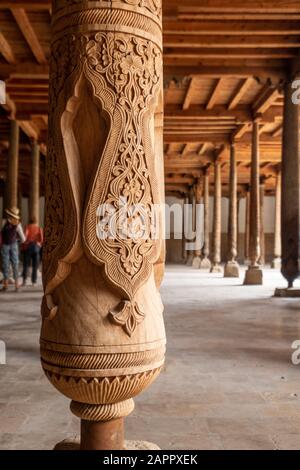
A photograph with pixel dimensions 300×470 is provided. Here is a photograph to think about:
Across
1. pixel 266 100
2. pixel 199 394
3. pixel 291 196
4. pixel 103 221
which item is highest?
pixel 266 100

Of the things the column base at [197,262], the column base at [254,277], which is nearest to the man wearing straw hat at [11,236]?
the column base at [254,277]

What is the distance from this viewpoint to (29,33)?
1062cm

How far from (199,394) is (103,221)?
7.17 feet

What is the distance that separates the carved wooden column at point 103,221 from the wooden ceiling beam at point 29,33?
8222mm

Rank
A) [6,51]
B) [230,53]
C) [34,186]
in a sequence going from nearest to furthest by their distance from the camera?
[230,53] → [6,51] → [34,186]

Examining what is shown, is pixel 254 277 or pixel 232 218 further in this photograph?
pixel 232 218

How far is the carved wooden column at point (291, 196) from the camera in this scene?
11625 millimetres

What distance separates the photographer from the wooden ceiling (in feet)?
31.6

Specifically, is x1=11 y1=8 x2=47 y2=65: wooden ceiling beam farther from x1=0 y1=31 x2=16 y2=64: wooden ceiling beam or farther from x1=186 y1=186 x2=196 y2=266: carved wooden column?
x1=186 y1=186 x2=196 y2=266: carved wooden column

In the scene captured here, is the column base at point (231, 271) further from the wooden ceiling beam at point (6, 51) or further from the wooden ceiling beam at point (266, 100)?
the wooden ceiling beam at point (6, 51)

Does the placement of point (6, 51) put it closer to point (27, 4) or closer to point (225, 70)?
point (27, 4)

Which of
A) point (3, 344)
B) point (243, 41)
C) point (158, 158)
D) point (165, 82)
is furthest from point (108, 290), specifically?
point (165, 82)

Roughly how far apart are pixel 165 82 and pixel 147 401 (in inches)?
396

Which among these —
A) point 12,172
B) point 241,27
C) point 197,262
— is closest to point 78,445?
point 241,27
